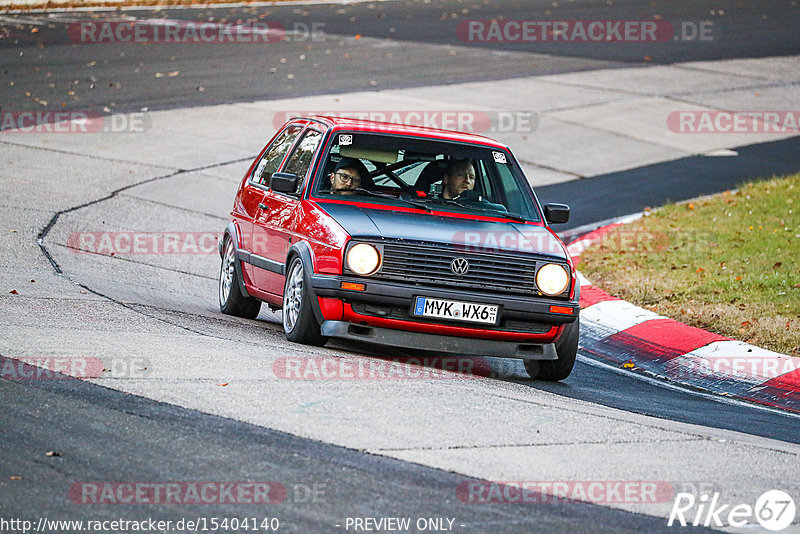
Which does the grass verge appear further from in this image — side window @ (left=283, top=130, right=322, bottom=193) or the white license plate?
side window @ (left=283, top=130, right=322, bottom=193)

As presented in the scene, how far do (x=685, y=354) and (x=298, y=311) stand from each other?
3.19 m

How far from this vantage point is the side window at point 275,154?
979 cm

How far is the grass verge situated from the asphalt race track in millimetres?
1191

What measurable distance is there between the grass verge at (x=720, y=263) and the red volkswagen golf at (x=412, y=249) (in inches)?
85.4

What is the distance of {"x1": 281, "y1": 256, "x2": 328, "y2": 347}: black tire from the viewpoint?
26.2 feet

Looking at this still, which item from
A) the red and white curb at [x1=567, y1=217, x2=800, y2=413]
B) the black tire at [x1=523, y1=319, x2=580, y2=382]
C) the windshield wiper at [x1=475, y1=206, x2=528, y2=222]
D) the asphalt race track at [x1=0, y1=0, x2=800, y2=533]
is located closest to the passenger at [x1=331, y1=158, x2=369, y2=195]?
the windshield wiper at [x1=475, y1=206, x2=528, y2=222]

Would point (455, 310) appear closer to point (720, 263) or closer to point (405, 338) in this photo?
point (405, 338)

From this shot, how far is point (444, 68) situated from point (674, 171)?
7620 mm

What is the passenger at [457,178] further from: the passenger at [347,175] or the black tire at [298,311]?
the black tire at [298,311]

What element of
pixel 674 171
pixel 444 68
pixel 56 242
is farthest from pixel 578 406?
pixel 444 68

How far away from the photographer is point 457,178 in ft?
29.6

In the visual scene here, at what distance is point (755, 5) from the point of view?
3628cm

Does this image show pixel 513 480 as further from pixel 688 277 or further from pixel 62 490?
pixel 688 277

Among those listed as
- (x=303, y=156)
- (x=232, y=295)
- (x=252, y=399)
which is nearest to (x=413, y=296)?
(x=252, y=399)
